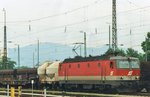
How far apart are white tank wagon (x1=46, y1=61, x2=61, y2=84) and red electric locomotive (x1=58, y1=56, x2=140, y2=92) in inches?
177

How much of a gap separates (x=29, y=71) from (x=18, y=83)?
264 centimetres

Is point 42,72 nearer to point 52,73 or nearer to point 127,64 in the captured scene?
point 52,73

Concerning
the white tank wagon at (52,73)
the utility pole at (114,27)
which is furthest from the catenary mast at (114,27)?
the white tank wagon at (52,73)

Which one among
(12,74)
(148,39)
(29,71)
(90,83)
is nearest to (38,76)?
(29,71)

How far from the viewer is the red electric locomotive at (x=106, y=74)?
38500 mm

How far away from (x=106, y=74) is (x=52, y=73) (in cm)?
1193

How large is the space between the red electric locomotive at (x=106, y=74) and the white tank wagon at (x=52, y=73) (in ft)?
14.8

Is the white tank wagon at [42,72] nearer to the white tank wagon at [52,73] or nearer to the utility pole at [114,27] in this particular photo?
the white tank wagon at [52,73]

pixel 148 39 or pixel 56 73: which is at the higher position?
pixel 148 39

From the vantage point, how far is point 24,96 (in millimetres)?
36875

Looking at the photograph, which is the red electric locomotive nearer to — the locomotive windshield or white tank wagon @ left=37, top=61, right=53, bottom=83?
the locomotive windshield

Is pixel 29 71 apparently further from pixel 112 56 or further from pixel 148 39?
pixel 148 39

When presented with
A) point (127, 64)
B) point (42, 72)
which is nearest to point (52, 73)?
point (42, 72)

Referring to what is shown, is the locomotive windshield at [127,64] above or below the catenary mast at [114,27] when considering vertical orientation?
below
